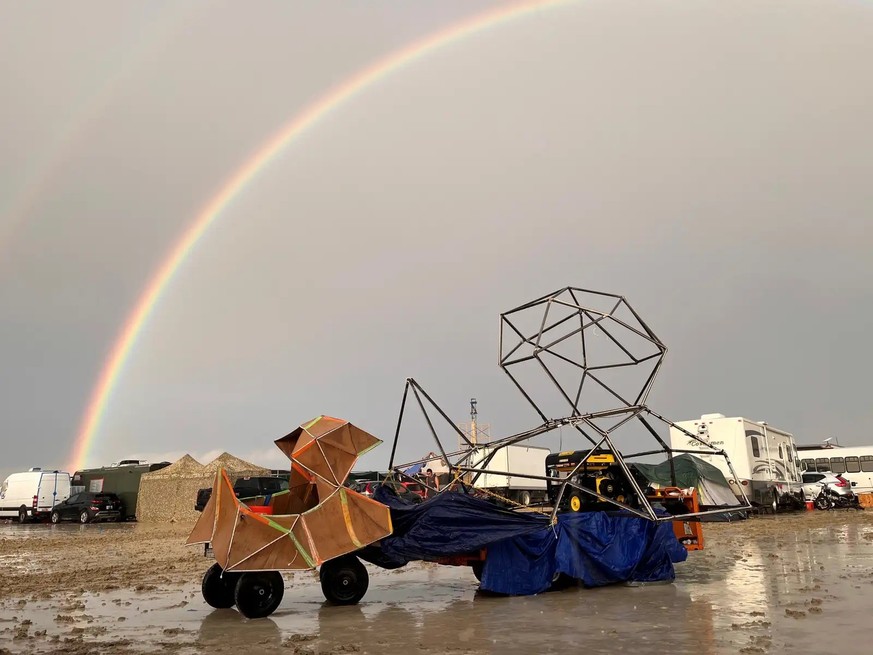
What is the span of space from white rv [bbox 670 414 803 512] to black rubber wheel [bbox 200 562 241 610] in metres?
22.7

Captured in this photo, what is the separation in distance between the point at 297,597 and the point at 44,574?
21.4 ft

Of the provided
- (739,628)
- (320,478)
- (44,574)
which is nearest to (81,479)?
(44,574)

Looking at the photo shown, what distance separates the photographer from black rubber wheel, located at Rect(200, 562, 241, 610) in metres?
10.4

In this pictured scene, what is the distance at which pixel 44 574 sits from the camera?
47.8 ft

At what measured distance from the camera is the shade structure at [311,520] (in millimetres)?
9516

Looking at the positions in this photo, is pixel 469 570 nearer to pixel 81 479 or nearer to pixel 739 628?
pixel 739 628

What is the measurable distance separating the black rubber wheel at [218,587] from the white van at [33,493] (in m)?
34.9

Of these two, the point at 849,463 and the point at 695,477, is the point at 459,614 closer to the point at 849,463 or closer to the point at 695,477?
the point at 695,477

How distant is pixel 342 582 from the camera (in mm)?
10469

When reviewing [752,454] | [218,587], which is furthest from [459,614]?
[752,454]

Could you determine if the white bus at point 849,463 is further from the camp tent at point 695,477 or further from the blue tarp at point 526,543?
the blue tarp at point 526,543

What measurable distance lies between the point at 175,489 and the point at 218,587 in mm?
29248

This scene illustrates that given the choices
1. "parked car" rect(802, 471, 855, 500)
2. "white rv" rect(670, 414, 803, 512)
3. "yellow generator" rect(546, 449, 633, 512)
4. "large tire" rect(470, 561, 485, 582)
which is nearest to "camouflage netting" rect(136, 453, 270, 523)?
"white rv" rect(670, 414, 803, 512)

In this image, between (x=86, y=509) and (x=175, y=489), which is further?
(x=86, y=509)
